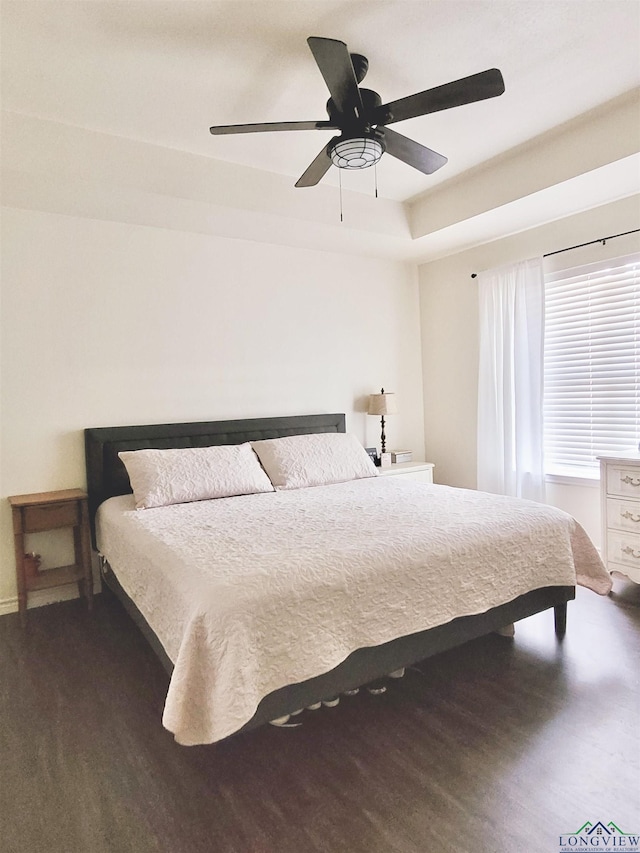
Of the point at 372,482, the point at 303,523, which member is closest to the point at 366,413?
the point at 372,482

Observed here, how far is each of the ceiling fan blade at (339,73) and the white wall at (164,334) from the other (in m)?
1.93

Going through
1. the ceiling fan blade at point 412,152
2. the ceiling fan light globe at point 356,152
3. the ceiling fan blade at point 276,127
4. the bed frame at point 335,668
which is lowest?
the bed frame at point 335,668

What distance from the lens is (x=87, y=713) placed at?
2096mm

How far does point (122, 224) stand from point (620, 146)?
10.1ft

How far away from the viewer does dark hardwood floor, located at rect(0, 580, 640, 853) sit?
146cm

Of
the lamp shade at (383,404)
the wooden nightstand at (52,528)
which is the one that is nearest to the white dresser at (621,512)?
the lamp shade at (383,404)

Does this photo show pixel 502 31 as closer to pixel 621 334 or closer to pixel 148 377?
pixel 621 334

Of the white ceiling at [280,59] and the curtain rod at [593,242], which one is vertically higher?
the white ceiling at [280,59]

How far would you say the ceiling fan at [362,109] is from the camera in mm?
1908

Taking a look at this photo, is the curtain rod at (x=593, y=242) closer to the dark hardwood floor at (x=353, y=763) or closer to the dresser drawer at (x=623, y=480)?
the dresser drawer at (x=623, y=480)

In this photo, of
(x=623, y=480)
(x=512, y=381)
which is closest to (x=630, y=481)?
(x=623, y=480)

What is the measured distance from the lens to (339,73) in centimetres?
195

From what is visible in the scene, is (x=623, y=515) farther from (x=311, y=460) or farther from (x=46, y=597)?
(x=46, y=597)

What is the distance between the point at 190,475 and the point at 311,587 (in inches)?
65.0
